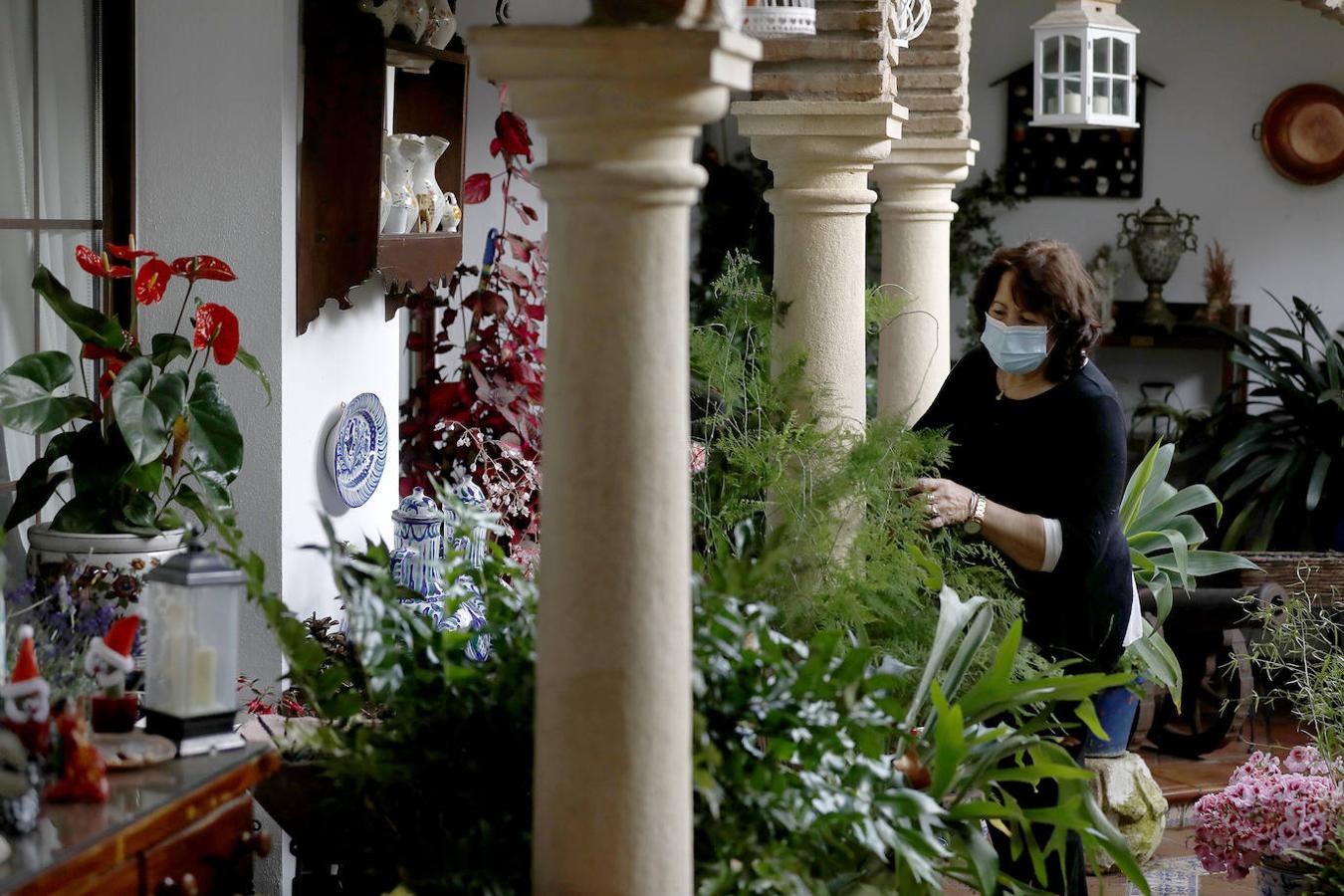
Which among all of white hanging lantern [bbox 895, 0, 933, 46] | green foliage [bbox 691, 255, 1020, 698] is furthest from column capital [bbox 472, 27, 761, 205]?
white hanging lantern [bbox 895, 0, 933, 46]

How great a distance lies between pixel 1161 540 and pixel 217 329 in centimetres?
→ 323

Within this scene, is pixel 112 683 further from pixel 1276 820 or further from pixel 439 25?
pixel 1276 820

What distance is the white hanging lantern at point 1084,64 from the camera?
6.03m

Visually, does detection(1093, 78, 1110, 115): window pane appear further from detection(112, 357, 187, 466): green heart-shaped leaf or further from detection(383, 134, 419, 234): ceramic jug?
detection(112, 357, 187, 466): green heart-shaped leaf

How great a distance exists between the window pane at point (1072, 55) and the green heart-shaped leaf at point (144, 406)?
3.97m

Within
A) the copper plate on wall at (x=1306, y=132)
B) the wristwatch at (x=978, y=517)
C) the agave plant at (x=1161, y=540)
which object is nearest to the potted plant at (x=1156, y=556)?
the agave plant at (x=1161, y=540)

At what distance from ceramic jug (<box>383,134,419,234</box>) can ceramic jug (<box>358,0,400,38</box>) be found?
0.30m

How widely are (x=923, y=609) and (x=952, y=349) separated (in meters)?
7.11

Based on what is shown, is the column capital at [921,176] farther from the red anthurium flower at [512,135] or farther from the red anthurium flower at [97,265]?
the red anthurium flower at [97,265]

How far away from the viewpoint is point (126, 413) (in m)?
3.26

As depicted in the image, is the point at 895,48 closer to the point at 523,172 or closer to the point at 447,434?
the point at 523,172

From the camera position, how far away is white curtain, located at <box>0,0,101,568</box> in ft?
11.7

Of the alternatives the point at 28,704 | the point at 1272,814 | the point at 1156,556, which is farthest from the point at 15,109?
the point at 1156,556

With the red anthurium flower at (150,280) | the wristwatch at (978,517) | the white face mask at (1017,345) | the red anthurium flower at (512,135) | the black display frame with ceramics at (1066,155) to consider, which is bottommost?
the wristwatch at (978,517)
